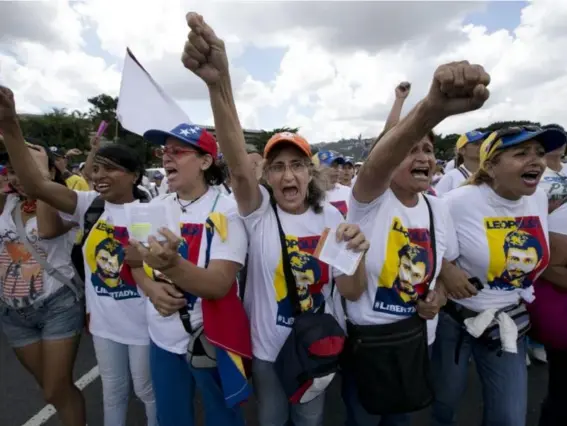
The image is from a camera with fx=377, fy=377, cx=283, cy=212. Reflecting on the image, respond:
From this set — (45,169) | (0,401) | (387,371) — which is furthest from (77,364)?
(387,371)

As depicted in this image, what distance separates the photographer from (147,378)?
2340 millimetres

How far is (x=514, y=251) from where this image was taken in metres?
2.07

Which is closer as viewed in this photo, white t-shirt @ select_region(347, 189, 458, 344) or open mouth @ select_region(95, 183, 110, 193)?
white t-shirt @ select_region(347, 189, 458, 344)

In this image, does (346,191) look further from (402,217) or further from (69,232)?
(69,232)

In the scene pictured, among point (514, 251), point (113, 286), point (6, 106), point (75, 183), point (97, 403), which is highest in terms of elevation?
point (6, 106)

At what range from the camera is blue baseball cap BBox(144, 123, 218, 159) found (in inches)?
77.6

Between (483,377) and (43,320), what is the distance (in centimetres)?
272

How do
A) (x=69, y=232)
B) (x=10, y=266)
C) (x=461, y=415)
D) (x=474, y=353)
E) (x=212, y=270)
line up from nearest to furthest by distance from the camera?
(x=212, y=270) < (x=474, y=353) < (x=10, y=266) < (x=69, y=232) < (x=461, y=415)

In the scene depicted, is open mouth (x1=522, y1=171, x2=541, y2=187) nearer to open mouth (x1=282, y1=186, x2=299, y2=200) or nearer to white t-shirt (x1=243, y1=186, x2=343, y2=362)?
white t-shirt (x1=243, y1=186, x2=343, y2=362)

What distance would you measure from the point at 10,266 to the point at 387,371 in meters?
2.39

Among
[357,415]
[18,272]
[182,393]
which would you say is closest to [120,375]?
[182,393]

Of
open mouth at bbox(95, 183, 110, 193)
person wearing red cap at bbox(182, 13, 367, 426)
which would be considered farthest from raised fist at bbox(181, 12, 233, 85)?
open mouth at bbox(95, 183, 110, 193)

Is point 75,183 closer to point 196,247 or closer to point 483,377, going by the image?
point 196,247

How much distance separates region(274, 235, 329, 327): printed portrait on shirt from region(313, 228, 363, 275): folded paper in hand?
15.4 inches
